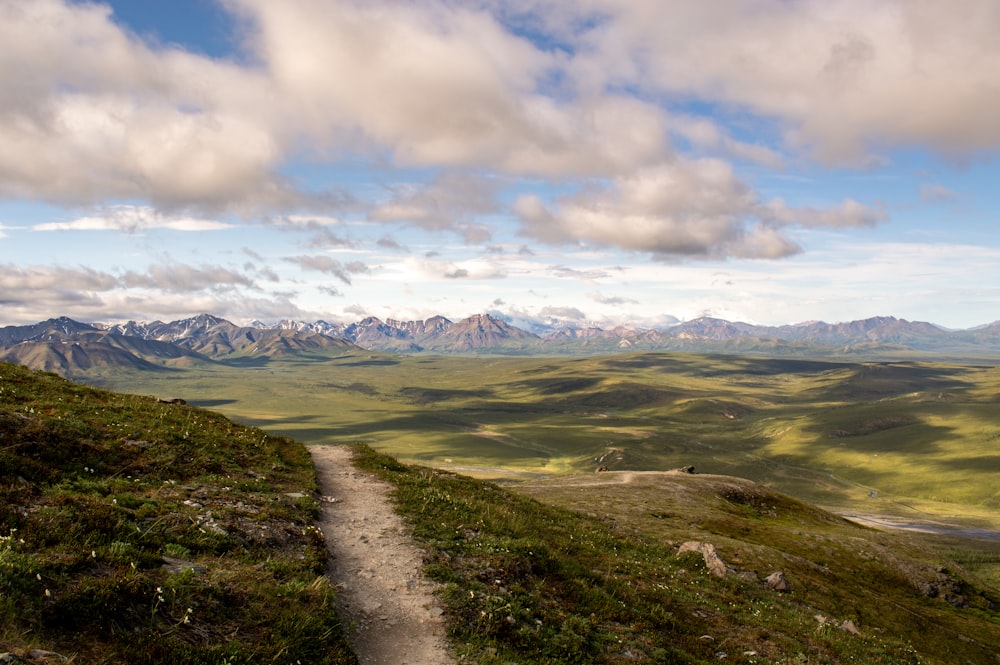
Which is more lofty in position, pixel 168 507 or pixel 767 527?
pixel 168 507

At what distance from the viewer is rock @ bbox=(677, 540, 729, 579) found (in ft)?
117

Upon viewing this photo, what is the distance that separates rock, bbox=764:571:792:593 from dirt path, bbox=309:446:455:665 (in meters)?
28.8

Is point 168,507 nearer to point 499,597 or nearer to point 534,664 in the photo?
point 499,597

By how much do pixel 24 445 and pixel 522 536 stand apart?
22.8 m

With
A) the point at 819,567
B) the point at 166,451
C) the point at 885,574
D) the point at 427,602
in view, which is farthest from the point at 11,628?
the point at 885,574

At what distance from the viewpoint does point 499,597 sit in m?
19.1

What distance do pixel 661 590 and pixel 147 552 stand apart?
22591 millimetres

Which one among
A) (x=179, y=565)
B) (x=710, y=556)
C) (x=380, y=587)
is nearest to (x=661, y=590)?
(x=710, y=556)

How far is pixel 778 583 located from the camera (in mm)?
38062

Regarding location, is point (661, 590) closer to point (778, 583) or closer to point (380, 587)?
point (380, 587)

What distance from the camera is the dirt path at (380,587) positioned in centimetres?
1567

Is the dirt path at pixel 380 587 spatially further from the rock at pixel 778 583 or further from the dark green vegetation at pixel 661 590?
the rock at pixel 778 583

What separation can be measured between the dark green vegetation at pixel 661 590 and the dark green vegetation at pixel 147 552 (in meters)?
5.79

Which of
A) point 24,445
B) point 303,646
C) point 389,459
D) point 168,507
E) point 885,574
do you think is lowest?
point 885,574
